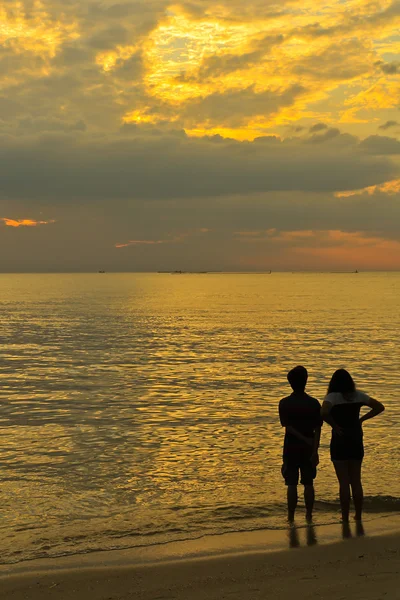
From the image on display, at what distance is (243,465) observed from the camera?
14.7 meters

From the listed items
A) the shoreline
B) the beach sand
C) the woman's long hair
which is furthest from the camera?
the woman's long hair

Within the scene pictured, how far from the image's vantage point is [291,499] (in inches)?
411

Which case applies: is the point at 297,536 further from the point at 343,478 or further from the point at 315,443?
the point at 315,443

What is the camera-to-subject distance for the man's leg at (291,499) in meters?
10.3

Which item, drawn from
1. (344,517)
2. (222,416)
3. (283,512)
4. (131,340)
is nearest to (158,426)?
(222,416)

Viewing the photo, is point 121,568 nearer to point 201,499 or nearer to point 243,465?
point 201,499

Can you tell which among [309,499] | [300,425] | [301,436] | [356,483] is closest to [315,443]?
[301,436]

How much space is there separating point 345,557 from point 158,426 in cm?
1093

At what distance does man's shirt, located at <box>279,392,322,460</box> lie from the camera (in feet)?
32.4

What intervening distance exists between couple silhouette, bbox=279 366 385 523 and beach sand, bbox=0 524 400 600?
1.04 meters

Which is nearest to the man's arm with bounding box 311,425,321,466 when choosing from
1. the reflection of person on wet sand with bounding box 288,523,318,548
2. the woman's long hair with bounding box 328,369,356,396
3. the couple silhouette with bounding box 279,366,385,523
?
→ the couple silhouette with bounding box 279,366,385,523

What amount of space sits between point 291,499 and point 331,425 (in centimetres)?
159

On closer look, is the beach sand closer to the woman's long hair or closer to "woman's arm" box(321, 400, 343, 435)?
"woman's arm" box(321, 400, 343, 435)

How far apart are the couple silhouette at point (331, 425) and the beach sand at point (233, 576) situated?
1.04m
